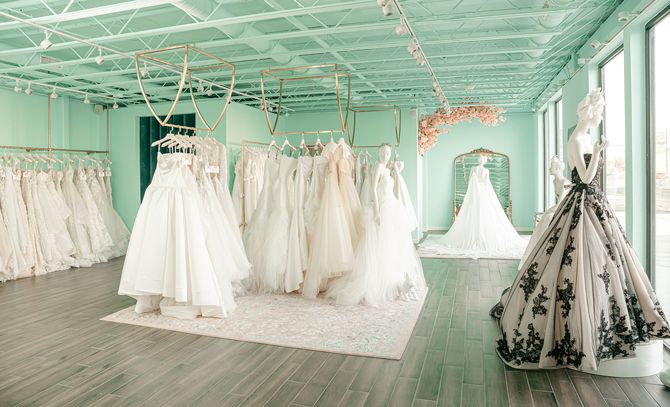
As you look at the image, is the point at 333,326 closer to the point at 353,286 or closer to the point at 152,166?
the point at 353,286

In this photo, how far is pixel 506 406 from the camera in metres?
2.84

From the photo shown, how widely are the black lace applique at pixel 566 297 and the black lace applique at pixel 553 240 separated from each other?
28cm

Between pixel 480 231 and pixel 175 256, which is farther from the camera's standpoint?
pixel 480 231

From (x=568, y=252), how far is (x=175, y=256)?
11.6 feet

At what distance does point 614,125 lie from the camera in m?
6.05

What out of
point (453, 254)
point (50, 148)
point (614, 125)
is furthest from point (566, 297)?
point (50, 148)

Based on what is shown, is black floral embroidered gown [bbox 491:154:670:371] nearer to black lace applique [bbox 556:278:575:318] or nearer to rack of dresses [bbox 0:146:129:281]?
black lace applique [bbox 556:278:575:318]

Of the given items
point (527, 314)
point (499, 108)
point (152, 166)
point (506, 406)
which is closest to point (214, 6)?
point (527, 314)

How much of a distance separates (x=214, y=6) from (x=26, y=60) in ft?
12.5

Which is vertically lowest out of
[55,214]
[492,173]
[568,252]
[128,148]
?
[568,252]

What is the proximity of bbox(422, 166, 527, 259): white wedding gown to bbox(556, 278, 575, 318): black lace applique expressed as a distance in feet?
17.5

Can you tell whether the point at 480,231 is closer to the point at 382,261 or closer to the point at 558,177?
the point at 558,177

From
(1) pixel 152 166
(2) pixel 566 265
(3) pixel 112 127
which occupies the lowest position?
(2) pixel 566 265

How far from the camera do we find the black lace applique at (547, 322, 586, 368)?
3254mm
